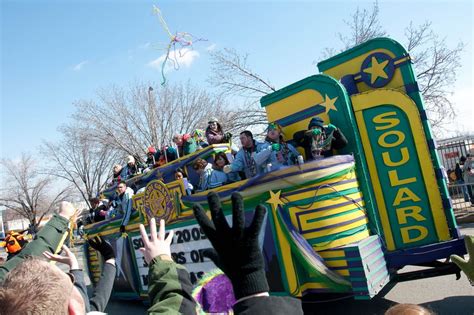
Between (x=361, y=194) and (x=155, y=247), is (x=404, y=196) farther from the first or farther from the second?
(x=155, y=247)

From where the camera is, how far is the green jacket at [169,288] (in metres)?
1.35

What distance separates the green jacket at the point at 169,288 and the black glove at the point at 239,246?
0.32 m

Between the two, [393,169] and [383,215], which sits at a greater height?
[393,169]

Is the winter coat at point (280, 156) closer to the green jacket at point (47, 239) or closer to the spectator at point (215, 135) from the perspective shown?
the spectator at point (215, 135)

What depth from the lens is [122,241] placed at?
6.31 m

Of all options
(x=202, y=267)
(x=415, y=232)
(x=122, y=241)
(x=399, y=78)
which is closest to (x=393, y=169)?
(x=415, y=232)

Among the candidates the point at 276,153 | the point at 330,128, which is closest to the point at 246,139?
the point at 276,153

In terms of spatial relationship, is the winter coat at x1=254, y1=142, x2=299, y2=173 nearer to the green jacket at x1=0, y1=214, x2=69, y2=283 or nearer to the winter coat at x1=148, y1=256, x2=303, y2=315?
the green jacket at x1=0, y1=214, x2=69, y2=283

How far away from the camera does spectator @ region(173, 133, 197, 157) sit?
6.54 metres

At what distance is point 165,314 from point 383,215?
3.33 metres

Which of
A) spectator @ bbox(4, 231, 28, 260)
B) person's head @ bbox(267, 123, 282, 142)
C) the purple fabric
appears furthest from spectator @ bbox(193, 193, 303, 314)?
spectator @ bbox(4, 231, 28, 260)

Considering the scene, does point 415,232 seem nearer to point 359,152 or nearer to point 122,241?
point 359,152

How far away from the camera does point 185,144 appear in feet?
21.5

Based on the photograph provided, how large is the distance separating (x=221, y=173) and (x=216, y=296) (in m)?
1.85
